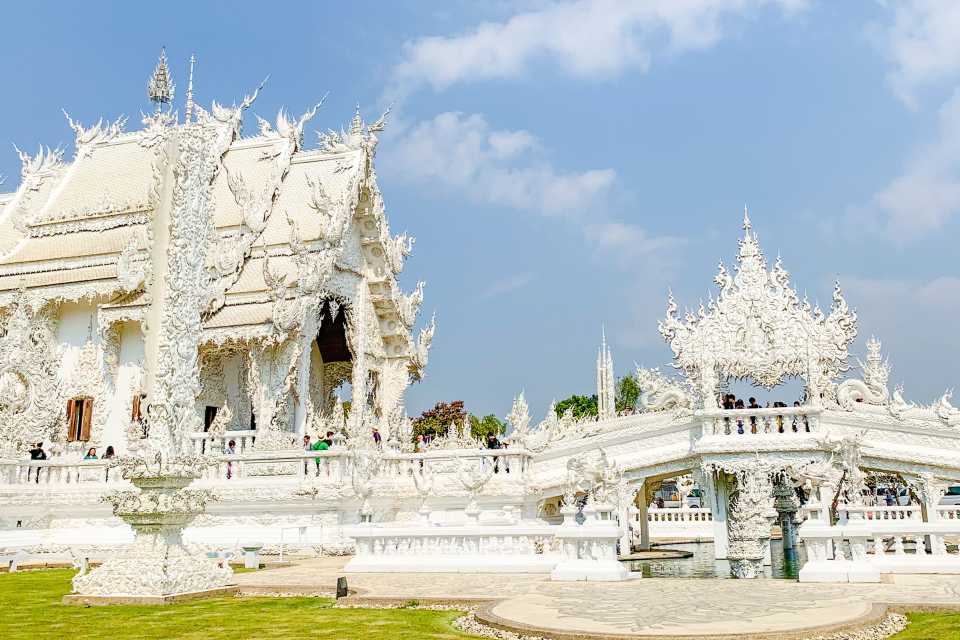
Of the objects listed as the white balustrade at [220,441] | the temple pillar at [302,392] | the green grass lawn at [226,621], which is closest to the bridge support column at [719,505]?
the green grass lawn at [226,621]

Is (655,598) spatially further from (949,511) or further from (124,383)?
(124,383)

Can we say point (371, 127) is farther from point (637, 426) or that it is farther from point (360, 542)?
point (360, 542)

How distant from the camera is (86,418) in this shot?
21391mm

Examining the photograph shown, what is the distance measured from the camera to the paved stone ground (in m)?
6.44

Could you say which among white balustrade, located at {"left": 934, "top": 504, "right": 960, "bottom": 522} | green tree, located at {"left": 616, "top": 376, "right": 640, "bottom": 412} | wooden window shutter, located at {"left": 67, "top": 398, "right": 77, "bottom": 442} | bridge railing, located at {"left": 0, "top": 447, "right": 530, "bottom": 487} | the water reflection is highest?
green tree, located at {"left": 616, "top": 376, "right": 640, "bottom": 412}

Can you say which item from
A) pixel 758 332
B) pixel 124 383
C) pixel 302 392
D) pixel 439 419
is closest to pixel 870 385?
pixel 758 332

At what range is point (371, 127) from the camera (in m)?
22.8

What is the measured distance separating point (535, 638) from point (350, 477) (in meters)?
10.0

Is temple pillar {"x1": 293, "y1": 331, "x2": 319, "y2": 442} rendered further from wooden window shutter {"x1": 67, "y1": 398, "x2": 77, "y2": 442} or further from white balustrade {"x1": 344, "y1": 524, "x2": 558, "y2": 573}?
white balustrade {"x1": 344, "y1": 524, "x2": 558, "y2": 573}

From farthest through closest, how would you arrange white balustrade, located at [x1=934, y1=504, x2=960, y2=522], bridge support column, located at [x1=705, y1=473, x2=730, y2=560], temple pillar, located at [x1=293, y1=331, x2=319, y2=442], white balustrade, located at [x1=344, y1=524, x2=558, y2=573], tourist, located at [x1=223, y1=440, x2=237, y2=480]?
temple pillar, located at [x1=293, y1=331, x2=319, y2=442] → tourist, located at [x1=223, y1=440, x2=237, y2=480] → white balustrade, located at [x1=934, y1=504, x2=960, y2=522] → bridge support column, located at [x1=705, y1=473, x2=730, y2=560] → white balustrade, located at [x1=344, y1=524, x2=558, y2=573]

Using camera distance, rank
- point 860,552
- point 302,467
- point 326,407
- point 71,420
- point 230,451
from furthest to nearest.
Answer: point 326,407 < point 71,420 < point 230,451 < point 302,467 < point 860,552

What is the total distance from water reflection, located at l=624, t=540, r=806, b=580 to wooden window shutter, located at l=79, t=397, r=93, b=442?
44.1 feet

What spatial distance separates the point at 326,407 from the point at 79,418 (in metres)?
6.61

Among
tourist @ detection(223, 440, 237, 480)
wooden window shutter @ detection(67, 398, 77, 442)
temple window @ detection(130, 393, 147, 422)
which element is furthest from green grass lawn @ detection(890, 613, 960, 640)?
wooden window shutter @ detection(67, 398, 77, 442)
